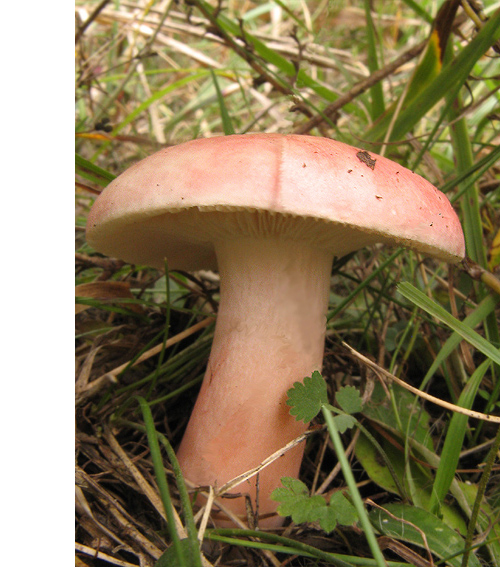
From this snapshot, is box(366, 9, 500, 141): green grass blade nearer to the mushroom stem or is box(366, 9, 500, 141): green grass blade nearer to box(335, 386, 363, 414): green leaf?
the mushroom stem

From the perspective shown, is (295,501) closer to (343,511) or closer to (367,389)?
(343,511)

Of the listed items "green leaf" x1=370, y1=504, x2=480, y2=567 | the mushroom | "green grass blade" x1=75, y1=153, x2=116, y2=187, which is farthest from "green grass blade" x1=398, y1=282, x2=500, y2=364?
"green grass blade" x1=75, y1=153, x2=116, y2=187

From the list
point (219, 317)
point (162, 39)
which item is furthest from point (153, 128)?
point (219, 317)

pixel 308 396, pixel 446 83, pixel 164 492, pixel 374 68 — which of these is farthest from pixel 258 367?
pixel 374 68

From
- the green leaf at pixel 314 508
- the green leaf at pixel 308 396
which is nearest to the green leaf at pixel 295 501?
the green leaf at pixel 314 508

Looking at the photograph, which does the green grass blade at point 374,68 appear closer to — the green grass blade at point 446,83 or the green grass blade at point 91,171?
the green grass blade at point 446,83

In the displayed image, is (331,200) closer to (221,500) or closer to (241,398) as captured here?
(241,398)
